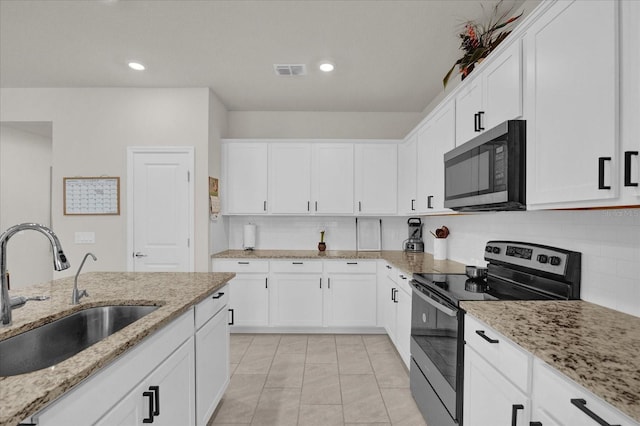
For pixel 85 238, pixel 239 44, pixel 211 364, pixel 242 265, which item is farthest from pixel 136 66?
pixel 211 364

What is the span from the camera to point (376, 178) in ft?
13.3

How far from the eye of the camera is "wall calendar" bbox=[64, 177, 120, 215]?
3.64 m

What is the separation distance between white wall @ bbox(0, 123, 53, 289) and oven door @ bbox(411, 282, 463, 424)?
470cm

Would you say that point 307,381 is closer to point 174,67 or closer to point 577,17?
point 577,17

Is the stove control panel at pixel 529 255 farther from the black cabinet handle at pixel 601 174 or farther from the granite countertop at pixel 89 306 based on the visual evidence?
the granite countertop at pixel 89 306

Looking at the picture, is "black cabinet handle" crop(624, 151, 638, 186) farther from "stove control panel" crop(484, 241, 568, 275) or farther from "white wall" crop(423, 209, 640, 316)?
"stove control panel" crop(484, 241, 568, 275)

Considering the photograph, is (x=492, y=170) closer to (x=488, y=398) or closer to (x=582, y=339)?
(x=582, y=339)

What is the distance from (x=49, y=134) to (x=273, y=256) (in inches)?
142

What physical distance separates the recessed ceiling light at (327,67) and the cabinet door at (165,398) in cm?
252

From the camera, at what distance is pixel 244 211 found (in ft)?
13.3

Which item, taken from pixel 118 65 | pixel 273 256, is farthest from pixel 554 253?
pixel 118 65

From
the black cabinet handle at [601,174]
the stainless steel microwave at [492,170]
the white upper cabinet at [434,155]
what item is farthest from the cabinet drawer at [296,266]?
the black cabinet handle at [601,174]

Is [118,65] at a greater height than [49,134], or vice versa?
[118,65]

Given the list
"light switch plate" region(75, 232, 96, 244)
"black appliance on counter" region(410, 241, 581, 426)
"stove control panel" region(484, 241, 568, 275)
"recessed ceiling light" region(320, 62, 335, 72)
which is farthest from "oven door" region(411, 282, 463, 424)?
"light switch plate" region(75, 232, 96, 244)
